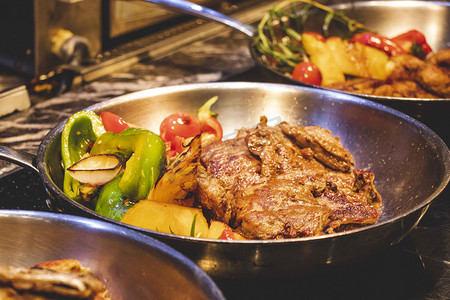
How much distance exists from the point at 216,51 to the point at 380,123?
1.81 m

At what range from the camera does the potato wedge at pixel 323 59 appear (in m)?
2.67

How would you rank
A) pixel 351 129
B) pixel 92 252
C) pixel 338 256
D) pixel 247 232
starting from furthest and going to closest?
1. pixel 351 129
2. pixel 247 232
3. pixel 338 256
4. pixel 92 252

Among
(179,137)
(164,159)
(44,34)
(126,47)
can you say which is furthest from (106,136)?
(126,47)

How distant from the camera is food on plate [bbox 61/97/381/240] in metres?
1.42

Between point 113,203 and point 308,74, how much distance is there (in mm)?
1490

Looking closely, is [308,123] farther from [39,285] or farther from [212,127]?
[39,285]

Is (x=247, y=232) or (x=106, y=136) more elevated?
(x=106, y=136)

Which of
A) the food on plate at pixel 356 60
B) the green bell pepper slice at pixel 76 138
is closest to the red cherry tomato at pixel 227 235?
the green bell pepper slice at pixel 76 138

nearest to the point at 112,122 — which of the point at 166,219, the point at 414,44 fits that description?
the point at 166,219

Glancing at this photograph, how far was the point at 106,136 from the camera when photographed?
1.61 meters

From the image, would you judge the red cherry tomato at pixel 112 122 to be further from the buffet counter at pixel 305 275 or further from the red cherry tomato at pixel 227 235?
the red cherry tomato at pixel 227 235

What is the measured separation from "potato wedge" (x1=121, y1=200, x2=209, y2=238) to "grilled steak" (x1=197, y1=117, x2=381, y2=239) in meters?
0.12

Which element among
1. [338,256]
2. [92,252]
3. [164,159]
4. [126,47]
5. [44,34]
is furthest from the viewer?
[126,47]

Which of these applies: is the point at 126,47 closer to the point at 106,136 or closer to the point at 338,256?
the point at 106,136
